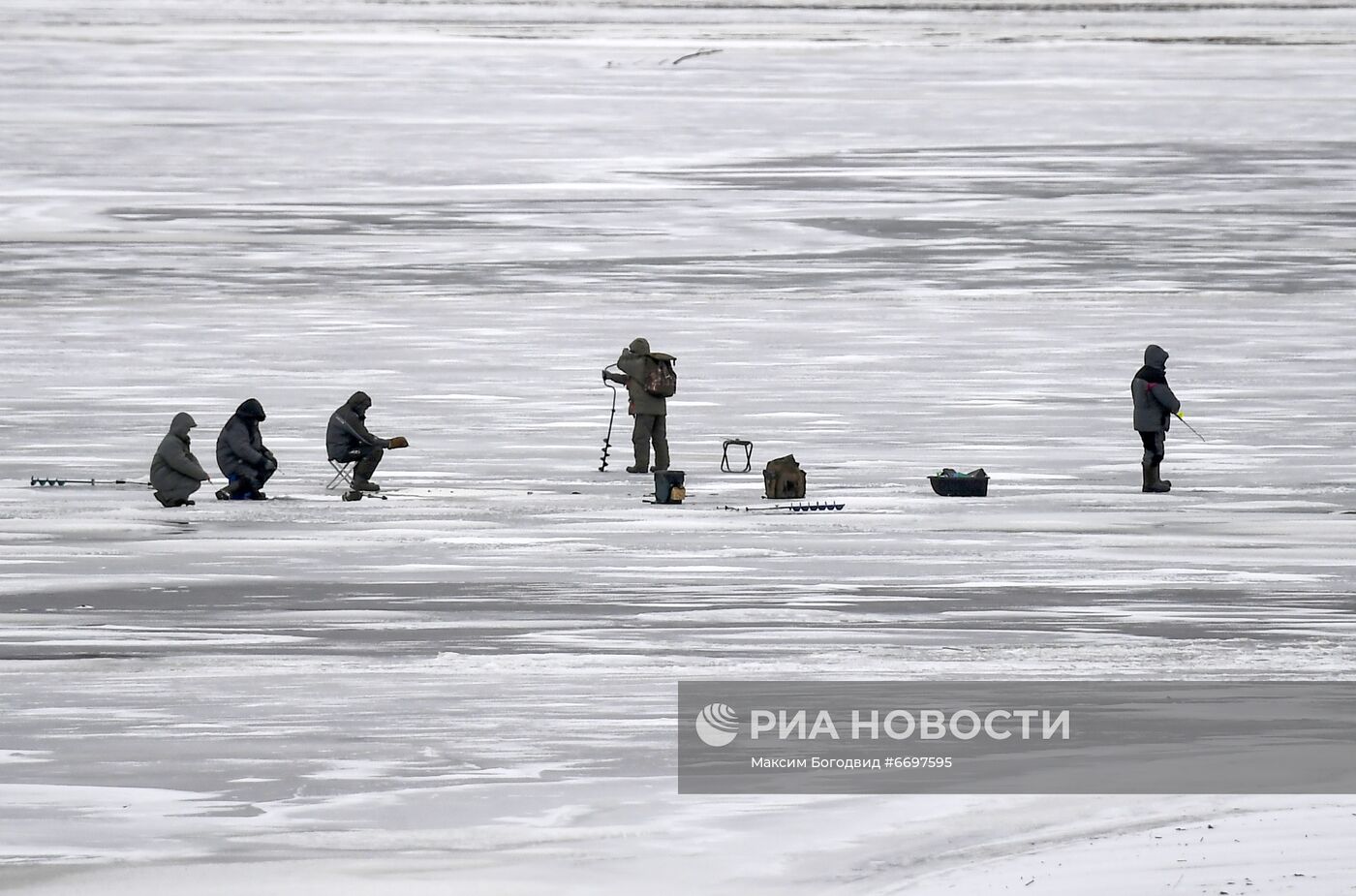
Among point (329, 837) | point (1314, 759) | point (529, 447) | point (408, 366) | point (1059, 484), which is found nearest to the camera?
point (329, 837)

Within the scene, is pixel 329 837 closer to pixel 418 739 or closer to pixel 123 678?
pixel 418 739

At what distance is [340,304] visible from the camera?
2925cm

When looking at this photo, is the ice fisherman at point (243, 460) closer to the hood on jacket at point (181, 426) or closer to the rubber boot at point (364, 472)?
the hood on jacket at point (181, 426)

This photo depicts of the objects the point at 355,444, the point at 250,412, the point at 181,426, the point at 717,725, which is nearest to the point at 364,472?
the point at 355,444

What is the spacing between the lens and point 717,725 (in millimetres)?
10141

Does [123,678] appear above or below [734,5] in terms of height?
below

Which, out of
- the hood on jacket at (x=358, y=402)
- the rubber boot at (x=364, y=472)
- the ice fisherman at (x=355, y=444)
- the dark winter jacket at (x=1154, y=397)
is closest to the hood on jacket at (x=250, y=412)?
the ice fisherman at (x=355, y=444)

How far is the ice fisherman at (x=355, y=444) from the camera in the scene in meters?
17.6

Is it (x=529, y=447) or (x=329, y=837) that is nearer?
(x=329, y=837)

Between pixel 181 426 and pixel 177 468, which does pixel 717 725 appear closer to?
pixel 177 468

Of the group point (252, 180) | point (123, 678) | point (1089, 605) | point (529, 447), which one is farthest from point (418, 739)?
point (252, 180)

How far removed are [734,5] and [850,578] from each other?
83.7 m

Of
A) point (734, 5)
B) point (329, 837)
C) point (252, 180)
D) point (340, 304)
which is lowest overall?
point (329, 837)

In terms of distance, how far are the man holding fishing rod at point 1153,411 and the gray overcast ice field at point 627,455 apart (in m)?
0.30
